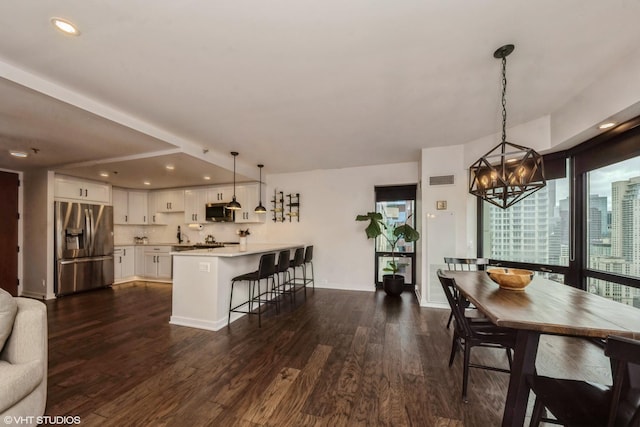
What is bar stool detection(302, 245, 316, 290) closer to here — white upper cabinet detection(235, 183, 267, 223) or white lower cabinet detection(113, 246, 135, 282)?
white upper cabinet detection(235, 183, 267, 223)

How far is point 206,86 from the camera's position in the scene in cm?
231

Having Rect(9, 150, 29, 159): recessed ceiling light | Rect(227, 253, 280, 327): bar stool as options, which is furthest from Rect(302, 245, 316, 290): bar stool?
Rect(9, 150, 29, 159): recessed ceiling light

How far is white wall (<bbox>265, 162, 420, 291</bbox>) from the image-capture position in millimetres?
5148

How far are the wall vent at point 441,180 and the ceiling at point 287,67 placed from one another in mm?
666

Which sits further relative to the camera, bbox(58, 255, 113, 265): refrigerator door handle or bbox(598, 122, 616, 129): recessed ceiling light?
bbox(58, 255, 113, 265): refrigerator door handle

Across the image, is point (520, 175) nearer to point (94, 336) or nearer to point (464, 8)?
point (464, 8)

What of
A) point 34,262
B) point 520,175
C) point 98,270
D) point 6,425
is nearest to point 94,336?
point 6,425

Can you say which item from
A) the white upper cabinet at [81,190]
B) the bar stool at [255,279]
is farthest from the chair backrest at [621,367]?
the white upper cabinet at [81,190]

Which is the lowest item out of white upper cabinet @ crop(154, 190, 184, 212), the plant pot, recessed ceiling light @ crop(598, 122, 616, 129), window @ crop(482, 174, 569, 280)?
the plant pot

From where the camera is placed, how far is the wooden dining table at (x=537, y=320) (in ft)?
4.33

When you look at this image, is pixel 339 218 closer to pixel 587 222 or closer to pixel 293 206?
pixel 293 206

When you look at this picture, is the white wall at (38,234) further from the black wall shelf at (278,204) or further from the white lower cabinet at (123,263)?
the black wall shelf at (278,204)

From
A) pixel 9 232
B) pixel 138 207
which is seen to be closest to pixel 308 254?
pixel 138 207

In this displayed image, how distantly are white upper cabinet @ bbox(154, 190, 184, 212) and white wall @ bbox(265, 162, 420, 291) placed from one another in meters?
2.69
